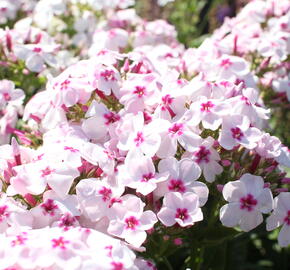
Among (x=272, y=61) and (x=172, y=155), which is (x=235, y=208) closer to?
(x=172, y=155)

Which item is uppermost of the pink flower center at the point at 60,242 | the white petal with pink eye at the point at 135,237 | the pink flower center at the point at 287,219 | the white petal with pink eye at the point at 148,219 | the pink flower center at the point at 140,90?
the pink flower center at the point at 140,90

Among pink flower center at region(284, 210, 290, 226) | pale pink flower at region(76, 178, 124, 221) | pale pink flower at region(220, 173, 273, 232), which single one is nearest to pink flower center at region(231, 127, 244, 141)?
pale pink flower at region(220, 173, 273, 232)

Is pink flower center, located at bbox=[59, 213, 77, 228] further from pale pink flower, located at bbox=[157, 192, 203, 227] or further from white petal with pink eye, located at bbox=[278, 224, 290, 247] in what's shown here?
white petal with pink eye, located at bbox=[278, 224, 290, 247]

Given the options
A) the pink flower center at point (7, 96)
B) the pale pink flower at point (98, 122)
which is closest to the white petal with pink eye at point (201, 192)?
the pale pink flower at point (98, 122)

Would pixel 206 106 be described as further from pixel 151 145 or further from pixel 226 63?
pixel 226 63

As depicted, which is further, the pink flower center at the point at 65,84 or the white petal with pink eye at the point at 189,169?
the pink flower center at the point at 65,84

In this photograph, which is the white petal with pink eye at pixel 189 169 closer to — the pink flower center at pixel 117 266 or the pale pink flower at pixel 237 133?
the pale pink flower at pixel 237 133

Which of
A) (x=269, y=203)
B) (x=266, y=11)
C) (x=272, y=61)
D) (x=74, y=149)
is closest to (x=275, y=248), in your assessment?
(x=272, y=61)
